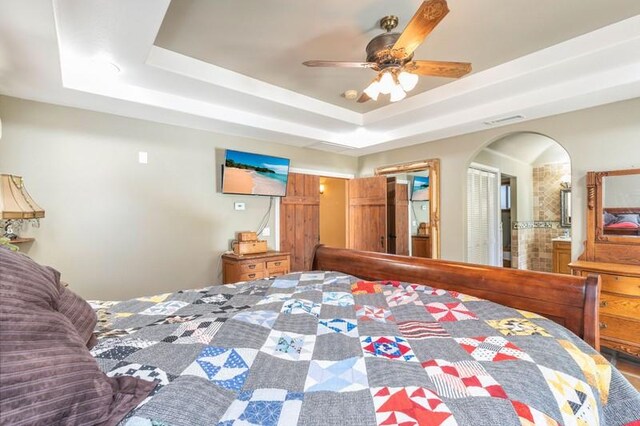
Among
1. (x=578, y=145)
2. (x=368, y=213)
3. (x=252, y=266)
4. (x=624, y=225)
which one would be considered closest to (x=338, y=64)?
(x=252, y=266)

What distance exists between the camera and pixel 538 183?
5516 mm

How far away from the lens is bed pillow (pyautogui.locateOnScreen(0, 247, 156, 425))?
59 centimetres

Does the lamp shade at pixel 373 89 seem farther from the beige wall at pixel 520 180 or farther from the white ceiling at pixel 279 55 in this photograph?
the beige wall at pixel 520 180

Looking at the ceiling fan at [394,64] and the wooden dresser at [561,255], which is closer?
the ceiling fan at [394,64]

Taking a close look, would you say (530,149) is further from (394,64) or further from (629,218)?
(394,64)

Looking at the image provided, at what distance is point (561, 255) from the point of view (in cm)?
458

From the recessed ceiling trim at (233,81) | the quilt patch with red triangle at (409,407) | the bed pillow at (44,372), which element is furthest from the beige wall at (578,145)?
the bed pillow at (44,372)

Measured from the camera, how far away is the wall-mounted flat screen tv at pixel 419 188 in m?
5.50

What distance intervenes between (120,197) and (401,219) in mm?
4302

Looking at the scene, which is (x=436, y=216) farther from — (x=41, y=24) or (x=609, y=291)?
(x=41, y=24)

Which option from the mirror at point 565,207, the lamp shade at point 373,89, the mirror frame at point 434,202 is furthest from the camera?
the mirror at point 565,207

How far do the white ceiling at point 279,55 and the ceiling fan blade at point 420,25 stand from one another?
1.13 ft

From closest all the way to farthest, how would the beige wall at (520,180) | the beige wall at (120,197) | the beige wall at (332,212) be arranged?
the beige wall at (120,197), the beige wall at (520,180), the beige wall at (332,212)

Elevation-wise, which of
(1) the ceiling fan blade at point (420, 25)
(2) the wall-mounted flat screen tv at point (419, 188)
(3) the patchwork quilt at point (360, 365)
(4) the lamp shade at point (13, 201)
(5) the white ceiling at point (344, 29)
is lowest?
(3) the patchwork quilt at point (360, 365)
